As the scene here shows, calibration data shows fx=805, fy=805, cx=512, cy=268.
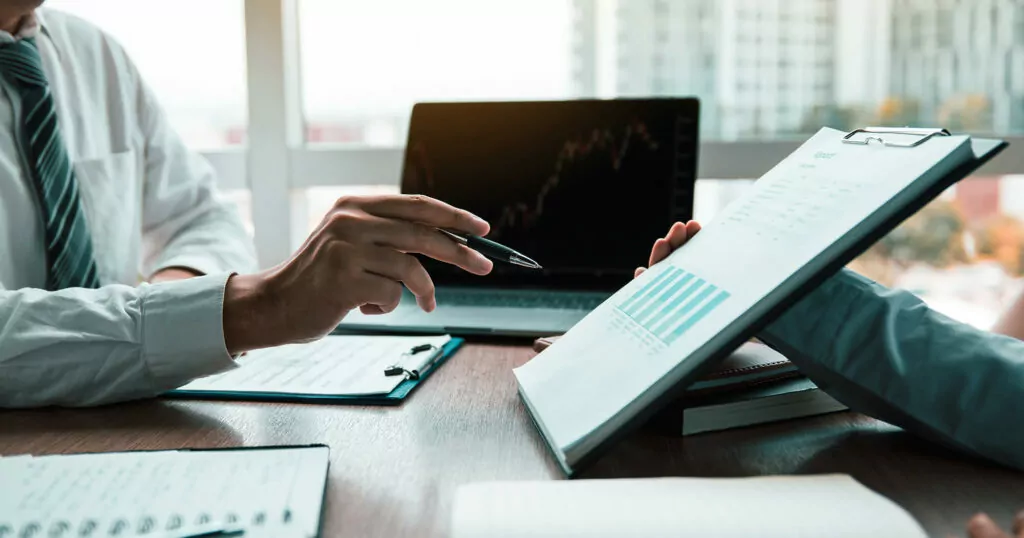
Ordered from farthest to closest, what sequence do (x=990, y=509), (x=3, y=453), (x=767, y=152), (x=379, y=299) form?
(x=767, y=152), (x=379, y=299), (x=3, y=453), (x=990, y=509)

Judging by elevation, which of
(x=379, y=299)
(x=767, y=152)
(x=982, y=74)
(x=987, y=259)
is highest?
(x=982, y=74)

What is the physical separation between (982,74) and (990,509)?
141 cm

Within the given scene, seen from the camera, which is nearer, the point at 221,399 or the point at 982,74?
the point at 221,399

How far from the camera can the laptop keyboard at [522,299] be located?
3.79 ft

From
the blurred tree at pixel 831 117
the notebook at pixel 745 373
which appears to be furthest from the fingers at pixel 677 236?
the blurred tree at pixel 831 117

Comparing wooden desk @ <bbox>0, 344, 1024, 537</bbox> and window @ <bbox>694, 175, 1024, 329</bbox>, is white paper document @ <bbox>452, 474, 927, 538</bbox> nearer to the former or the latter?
wooden desk @ <bbox>0, 344, 1024, 537</bbox>

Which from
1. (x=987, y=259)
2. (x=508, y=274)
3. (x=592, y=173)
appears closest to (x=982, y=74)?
(x=987, y=259)

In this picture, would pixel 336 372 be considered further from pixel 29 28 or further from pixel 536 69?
pixel 536 69

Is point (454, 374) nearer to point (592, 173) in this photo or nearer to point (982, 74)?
point (592, 173)

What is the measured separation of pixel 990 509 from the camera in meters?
0.50

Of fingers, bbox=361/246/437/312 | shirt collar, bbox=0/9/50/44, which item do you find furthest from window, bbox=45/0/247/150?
fingers, bbox=361/246/437/312

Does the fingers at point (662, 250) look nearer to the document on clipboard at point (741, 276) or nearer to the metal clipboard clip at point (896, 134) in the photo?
the document on clipboard at point (741, 276)

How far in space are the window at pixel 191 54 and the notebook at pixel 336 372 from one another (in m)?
0.97

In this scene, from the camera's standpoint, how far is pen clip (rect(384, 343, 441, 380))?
800mm
